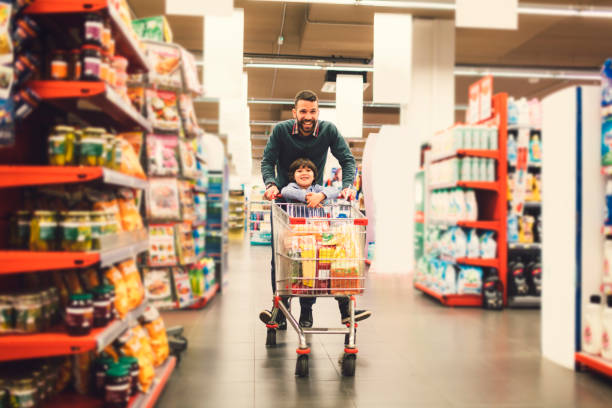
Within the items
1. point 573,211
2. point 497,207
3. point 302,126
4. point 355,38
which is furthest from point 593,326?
point 355,38

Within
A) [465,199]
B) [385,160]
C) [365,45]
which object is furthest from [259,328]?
[365,45]

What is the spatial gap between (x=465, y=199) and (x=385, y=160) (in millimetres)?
3943

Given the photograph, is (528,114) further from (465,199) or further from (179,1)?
(179,1)

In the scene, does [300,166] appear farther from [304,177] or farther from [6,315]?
[6,315]

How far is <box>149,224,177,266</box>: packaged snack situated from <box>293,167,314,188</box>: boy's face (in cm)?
152

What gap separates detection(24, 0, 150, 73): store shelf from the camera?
194 centimetres

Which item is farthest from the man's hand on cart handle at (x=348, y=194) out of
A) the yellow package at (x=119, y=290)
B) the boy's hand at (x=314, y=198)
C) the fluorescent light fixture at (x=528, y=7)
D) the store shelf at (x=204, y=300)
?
the fluorescent light fixture at (x=528, y=7)

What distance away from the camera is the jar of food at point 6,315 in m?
1.92

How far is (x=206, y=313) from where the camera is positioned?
16.3 feet

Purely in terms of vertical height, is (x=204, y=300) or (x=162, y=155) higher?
(x=162, y=155)

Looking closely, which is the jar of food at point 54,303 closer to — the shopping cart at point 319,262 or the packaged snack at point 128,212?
the packaged snack at point 128,212

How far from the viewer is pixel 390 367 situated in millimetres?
3285

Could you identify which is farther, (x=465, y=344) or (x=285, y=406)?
(x=465, y=344)

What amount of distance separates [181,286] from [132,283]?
2289 mm
